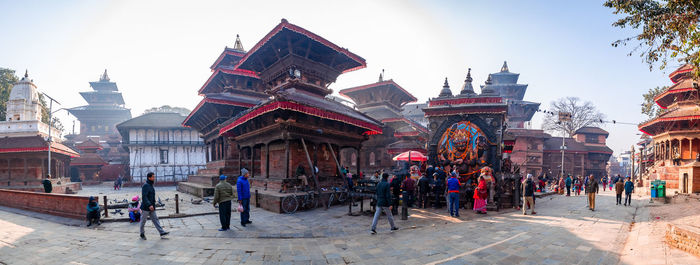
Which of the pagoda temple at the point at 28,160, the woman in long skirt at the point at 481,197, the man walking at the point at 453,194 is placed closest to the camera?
the man walking at the point at 453,194

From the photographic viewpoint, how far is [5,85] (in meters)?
32.8

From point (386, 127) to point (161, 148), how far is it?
2725cm

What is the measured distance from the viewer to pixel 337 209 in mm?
11719

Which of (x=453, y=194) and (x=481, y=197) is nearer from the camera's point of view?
(x=453, y=194)

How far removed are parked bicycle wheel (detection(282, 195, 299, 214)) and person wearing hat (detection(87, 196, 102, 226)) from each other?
5588mm

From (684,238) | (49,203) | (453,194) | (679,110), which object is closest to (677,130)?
(679,110)

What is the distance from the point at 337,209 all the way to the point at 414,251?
5.97 m

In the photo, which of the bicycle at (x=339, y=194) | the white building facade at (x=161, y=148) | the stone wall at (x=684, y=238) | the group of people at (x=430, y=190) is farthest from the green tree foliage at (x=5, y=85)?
the stone wall at (x=684, y=238)

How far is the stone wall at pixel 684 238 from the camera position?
534 cm

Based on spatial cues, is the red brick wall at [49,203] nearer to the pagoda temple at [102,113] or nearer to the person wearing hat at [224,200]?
the person wearing hat at [224,200]

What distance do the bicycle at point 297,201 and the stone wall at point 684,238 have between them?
992 centimetres

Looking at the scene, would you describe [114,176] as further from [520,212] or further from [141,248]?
[520,212]

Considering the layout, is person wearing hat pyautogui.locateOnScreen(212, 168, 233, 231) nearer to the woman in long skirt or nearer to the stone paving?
the stone paving

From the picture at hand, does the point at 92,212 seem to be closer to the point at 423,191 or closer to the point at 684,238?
the point at 423,191
